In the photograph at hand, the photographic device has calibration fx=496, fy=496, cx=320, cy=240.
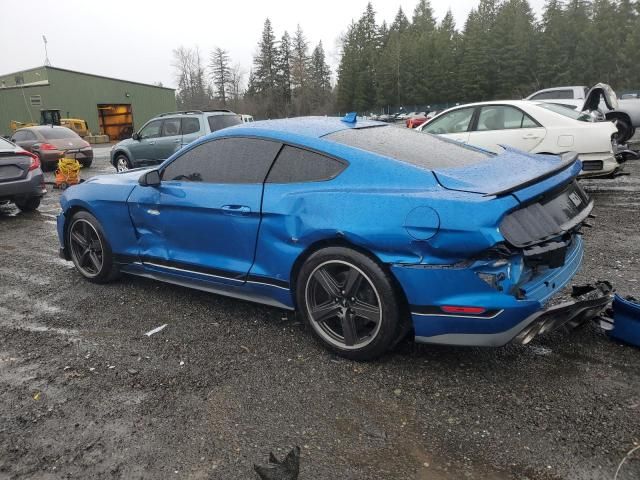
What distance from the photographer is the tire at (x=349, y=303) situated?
2.86 m

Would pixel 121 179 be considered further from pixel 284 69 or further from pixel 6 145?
pixel 284 69

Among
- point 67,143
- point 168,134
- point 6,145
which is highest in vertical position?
point 6,145

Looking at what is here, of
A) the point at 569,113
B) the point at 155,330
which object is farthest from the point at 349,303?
the point at 569,113

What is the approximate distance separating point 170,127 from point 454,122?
23.4 ft

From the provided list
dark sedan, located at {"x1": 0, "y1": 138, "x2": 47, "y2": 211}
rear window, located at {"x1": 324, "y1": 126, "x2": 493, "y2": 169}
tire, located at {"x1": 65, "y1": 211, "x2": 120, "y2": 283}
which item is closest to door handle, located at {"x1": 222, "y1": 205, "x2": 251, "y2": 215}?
rear window, located at {"x1": 324, "y1": 126, "x2": 493, "y2": 169}

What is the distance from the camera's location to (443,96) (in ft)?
219

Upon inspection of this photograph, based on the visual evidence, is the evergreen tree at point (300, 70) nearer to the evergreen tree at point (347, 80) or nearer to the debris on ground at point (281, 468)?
the evergreen tree at point (347, 80)

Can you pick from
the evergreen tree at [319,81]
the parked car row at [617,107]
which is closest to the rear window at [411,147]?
the parked car row at [617,107]

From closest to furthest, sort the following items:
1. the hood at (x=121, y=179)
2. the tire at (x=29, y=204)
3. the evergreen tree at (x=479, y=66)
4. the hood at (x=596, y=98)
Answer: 1. the hood at (x=121, y=179)
2. the hood at (x=596, y=98)
3. the tire at (x=29, y=204)
4. the evergreen tree at (x=479, y=66)

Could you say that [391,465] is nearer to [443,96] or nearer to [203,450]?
[203,450]

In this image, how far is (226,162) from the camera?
3709 mm

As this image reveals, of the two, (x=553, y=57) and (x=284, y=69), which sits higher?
(x=553, y=57)

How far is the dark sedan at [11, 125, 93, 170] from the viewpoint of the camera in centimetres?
1498

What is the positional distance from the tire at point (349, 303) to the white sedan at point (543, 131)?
410 cm
